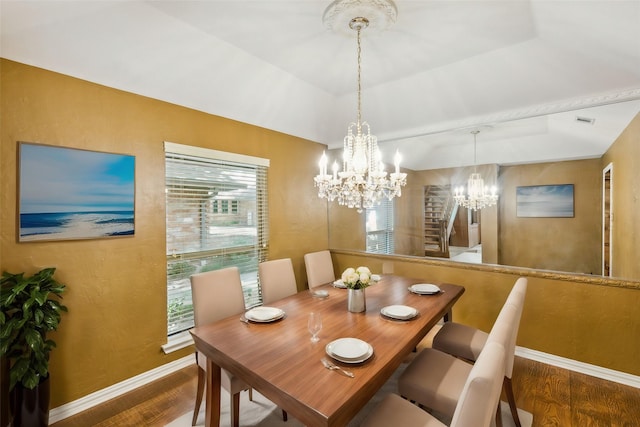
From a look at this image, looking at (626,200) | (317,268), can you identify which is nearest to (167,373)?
(317,268)

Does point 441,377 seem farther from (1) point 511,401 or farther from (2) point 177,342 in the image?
(2) point 177,342

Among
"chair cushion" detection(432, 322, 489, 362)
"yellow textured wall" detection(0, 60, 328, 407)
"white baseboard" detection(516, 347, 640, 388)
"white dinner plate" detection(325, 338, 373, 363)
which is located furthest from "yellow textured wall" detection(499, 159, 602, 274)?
"yellow textured wall" detection(0, 60, 328, 407)

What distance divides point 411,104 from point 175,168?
2613 millimetres

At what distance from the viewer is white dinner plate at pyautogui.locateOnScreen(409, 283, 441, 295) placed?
2.32 meters

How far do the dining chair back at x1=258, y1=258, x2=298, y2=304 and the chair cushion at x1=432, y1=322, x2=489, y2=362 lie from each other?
1370 millimetres

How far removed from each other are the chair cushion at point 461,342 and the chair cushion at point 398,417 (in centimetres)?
82

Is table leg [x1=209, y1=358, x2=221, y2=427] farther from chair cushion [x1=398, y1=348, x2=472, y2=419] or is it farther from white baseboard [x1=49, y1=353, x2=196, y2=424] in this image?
white baseboard [x1=49, y1=353, x2=196, y2=424]

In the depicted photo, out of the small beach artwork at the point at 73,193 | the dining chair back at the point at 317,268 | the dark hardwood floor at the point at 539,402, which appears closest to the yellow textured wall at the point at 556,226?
the dark hardwood floor at the point at 539,402

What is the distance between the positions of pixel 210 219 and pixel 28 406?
176cm

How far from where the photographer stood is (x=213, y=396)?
1566 millimetres

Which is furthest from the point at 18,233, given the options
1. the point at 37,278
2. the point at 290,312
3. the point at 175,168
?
the point at 290,312

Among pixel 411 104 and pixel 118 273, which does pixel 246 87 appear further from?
pixel 118 273

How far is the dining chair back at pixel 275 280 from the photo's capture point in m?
2.57

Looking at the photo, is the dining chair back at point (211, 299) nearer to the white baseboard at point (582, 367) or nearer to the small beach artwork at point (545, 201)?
the white baseboard at point (582, 367)
